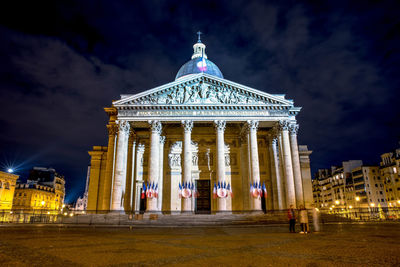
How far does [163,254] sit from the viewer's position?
6.98 meters

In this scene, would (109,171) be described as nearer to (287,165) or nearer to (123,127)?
(123,127)

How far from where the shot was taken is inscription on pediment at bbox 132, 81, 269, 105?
29906 millimetres

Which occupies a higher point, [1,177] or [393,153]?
[393,153]

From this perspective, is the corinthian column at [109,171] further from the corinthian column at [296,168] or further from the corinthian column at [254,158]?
the corinthian column at [296,168]

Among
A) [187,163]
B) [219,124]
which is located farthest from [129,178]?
[219,124]

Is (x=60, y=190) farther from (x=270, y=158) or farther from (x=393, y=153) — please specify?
(x=393, y=153)

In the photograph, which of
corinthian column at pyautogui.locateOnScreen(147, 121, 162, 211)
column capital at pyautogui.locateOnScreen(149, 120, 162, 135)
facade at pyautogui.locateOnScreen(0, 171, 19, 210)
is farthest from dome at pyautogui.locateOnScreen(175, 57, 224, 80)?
facade at pyautogui.locateOnScreen(0, 171, 19, 210)

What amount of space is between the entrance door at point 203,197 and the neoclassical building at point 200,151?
12 cm

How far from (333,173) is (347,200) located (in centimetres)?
1268

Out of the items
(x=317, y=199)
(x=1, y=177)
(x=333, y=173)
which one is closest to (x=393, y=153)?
(x=333, y=173)

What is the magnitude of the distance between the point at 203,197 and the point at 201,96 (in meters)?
12.6

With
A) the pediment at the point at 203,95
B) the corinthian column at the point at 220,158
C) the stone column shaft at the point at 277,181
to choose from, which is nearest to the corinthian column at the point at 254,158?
the pediment at the point at 203,95

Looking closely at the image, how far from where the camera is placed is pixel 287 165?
1132 inches

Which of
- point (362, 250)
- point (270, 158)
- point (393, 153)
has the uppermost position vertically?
point (393, 153)
